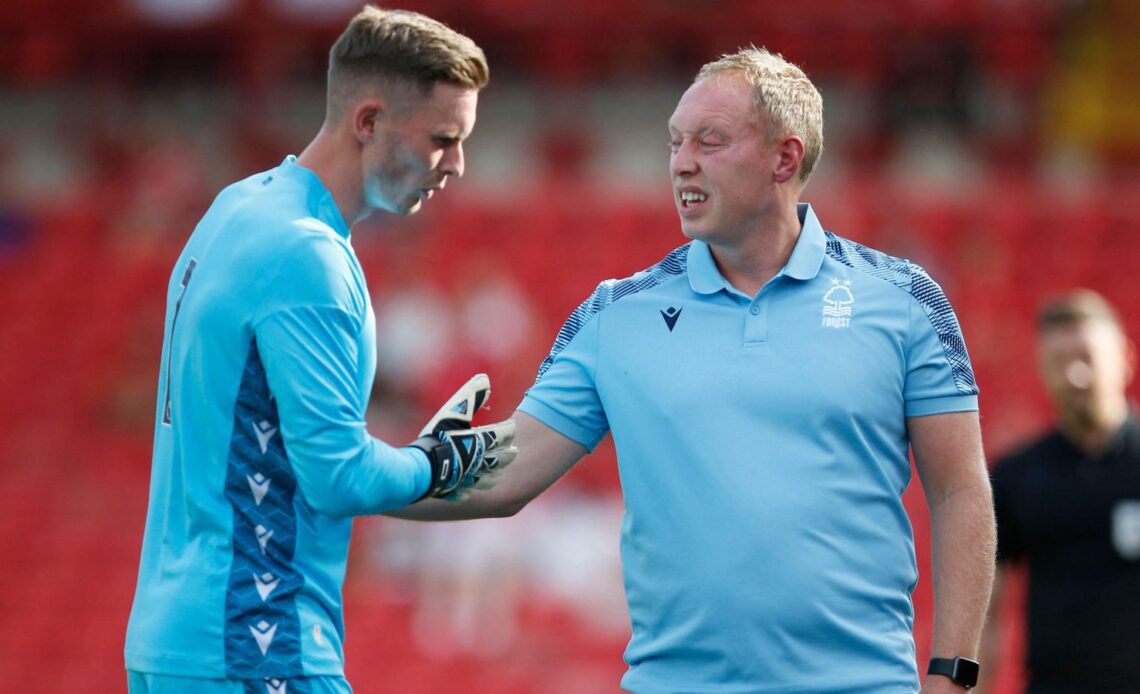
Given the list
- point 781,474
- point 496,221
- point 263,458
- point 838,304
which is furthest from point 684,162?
point 496,221

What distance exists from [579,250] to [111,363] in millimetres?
3351

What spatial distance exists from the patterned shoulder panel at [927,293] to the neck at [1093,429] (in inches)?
64.3

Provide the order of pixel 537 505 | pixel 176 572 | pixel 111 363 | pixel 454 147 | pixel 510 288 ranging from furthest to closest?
pixel 111 363
pixel 510 288
pixel 537 505
pixel 454 147
pixel 176 572

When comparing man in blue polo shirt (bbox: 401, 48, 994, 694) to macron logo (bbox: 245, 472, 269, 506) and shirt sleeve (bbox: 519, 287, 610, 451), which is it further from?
macron logo (bbox: 245, 472, 269, 506)

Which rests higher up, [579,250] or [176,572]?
[579,250]

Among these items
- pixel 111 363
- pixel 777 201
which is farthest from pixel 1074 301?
pixel 111 363

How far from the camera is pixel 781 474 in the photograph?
2.78m

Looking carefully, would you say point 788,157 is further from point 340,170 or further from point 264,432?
point 264,432

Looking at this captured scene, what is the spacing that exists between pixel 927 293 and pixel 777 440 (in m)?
0.40

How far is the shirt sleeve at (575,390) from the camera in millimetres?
3029

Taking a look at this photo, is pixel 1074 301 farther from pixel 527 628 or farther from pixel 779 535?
pixel 527 628

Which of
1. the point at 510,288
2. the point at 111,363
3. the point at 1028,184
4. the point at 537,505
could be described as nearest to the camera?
the point at 537,505

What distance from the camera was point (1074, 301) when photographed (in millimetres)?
4582

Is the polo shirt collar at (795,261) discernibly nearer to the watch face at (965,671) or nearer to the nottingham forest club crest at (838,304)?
the nottingham forest club crest at (838,304)
